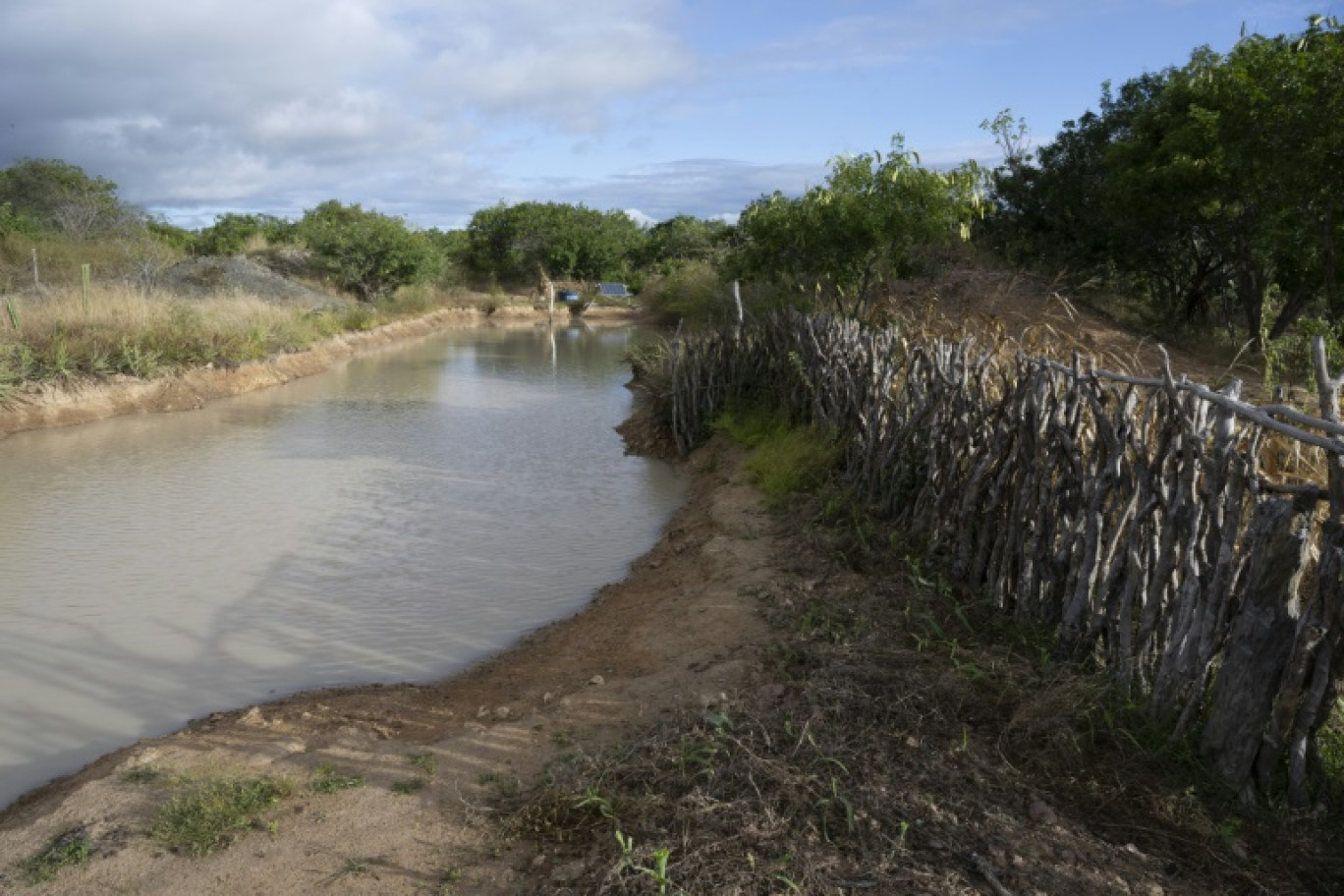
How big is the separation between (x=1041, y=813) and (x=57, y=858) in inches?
122

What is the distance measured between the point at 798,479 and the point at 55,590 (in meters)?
5.15

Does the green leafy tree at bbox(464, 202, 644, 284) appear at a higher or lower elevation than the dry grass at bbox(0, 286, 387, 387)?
higher

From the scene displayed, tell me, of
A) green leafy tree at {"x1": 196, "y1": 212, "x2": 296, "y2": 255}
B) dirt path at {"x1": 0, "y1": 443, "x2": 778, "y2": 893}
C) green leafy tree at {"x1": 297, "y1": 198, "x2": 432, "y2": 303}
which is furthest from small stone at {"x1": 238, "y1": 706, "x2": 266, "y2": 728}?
green leafy tree at {"x1": 196, "y1": 212, "x2": 296, "y2": 255}

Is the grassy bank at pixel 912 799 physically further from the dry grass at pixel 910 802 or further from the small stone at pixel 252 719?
the small stone at pixel 252 719

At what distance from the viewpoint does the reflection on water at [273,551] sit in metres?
5.16

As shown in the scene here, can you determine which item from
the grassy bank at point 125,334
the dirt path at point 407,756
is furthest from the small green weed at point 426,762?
the grassy bank at point 125,334

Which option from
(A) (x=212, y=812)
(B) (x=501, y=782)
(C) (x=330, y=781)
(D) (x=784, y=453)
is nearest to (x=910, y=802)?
(B) (x=501, y=782)

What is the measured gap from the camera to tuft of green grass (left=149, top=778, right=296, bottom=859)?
3154mm

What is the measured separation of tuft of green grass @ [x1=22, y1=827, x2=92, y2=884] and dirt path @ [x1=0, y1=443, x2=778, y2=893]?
0.03 m

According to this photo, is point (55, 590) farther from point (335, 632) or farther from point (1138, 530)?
point (1138, 530)

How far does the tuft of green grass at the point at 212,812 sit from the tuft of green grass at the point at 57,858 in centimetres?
20

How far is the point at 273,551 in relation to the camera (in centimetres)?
739

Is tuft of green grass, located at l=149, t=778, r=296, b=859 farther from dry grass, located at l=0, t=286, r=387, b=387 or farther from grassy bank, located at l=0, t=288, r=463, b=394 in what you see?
dry grass, located at l=0, t=286, r=387, b=387

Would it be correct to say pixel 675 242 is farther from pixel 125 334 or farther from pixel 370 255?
pixel 125 334
